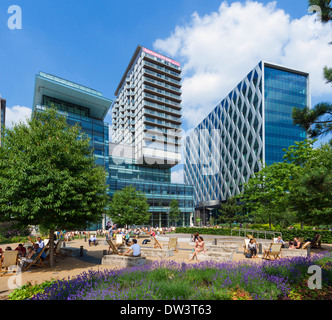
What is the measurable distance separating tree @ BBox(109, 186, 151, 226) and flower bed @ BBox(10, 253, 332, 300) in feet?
87.3

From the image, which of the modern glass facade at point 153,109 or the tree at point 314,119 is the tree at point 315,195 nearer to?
the tree at point 314,119

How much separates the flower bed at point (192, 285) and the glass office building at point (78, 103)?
44.7 meters

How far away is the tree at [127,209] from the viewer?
33469 mm

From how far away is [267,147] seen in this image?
61656mm

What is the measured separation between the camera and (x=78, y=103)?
54125mm

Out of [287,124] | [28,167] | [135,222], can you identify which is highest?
[287,124]

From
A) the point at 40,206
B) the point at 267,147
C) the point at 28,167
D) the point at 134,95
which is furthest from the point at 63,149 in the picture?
Answer: the point at 134,95

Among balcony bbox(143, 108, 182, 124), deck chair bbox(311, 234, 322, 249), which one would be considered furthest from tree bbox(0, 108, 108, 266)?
balcony bbox(143, 108, 182, 124)

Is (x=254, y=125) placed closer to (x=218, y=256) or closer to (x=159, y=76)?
(x=159, y=76)

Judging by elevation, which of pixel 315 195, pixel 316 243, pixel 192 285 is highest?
pixel 315 195

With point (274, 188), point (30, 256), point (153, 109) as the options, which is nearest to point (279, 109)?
point (153, 109)

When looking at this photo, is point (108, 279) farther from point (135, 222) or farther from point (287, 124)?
point (287, 124)

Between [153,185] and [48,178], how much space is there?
52543 millimetres
